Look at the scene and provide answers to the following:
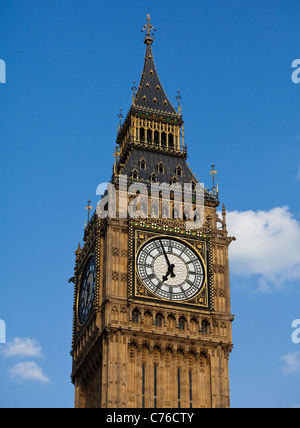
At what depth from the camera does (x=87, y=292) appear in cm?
7738

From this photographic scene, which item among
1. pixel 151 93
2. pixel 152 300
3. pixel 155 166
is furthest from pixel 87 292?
pixel 151 93

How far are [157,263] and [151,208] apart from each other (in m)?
4.45

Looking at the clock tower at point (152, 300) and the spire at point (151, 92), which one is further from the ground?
the spire at point (151, 92)

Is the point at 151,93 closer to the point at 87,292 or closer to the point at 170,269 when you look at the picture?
the point at 170,269

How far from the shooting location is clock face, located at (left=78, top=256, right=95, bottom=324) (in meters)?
76.1

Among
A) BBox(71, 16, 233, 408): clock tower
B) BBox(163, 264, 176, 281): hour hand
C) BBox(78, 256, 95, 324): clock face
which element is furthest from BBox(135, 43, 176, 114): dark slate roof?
BBox(163, 264, 176, 281): hour hand

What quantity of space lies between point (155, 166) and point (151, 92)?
819 cm

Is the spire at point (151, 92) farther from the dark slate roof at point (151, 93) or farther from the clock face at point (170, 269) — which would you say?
the clock face at point (170, 269)

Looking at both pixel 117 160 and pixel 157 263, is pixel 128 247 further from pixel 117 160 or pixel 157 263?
pixel 117 160

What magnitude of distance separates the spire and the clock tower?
6.88 m

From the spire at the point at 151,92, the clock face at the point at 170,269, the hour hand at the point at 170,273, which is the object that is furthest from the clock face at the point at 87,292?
the spire at the point at 151,92

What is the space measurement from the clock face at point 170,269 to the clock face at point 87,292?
12.3ft

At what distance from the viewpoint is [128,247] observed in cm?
7512

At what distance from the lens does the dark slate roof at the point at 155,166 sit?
265 feet
